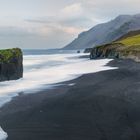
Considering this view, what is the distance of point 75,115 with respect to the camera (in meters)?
26.4

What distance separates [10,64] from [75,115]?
29097 mm

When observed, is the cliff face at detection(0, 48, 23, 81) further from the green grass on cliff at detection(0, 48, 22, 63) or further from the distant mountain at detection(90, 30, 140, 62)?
the distant mountain at detection(90, 30, 140, 62)

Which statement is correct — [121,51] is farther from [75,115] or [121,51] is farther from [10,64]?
[75,115]

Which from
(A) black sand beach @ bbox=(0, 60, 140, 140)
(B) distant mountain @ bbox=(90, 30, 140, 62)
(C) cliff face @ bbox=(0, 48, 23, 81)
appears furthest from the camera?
(B) distant mountain @ bbox=(90, 30, 140, 62)

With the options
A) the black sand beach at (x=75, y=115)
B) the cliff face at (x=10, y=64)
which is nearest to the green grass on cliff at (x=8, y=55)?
the cliff face at (x=10, y=64)

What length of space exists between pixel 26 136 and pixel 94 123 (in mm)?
4321

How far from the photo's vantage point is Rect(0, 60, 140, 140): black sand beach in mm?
21750

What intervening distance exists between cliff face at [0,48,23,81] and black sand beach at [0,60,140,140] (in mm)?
15932

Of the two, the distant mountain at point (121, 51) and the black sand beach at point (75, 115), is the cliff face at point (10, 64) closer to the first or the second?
the black sand beach at point (75, 115)

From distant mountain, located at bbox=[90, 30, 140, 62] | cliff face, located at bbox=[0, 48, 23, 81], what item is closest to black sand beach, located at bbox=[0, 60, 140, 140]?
cliff face, located at bbox=[0, 48, 23, 81]

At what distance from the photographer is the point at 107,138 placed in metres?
20.5

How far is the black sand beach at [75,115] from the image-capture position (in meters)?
21.8

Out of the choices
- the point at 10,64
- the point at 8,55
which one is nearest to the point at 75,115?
the point at 10,64

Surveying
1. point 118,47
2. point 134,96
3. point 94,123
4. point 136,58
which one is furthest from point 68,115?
point 118,47
